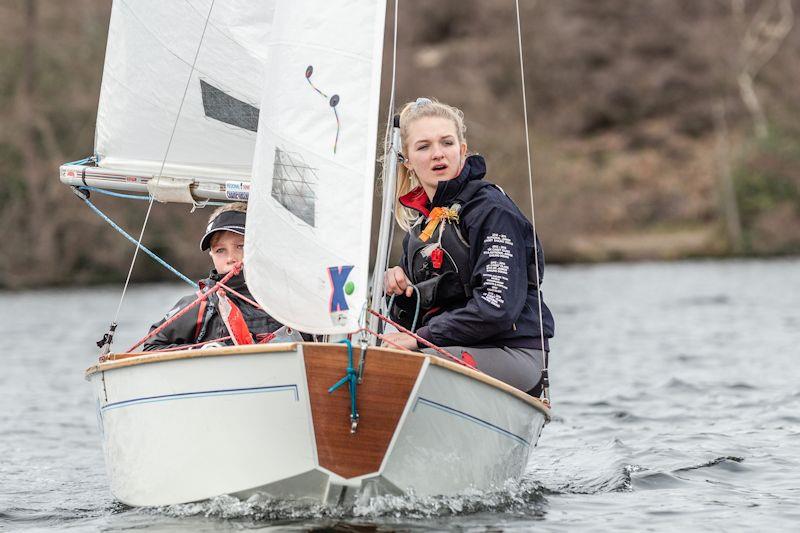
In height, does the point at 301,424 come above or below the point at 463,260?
below

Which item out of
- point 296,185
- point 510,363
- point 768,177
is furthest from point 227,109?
point 768,177

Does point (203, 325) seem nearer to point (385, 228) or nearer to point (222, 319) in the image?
point (222, 319)

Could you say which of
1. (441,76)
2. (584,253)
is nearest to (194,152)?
(584,253)

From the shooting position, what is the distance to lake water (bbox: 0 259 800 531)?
535 centimetres

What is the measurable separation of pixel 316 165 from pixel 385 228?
484mm

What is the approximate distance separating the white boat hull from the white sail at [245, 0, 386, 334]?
0.27 meters

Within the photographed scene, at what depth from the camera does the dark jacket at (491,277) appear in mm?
5574

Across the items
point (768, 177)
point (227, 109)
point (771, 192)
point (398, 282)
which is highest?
point (768, 177)

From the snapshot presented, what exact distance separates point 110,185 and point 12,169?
24.4 meters

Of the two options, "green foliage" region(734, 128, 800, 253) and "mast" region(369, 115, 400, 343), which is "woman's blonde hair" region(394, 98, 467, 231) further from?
"green foliage" region(734, 128, 800, 253)

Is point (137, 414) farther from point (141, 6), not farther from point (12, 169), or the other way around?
point (12, 169)

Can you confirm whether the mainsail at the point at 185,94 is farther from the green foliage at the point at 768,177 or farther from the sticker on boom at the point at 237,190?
the green foliage at the point at 768,177

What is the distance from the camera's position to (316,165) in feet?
16.2

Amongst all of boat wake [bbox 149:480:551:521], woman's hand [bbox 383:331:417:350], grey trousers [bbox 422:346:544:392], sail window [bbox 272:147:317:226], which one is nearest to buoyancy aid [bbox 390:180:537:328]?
grey trousers [bbox 422:346:544:392]
